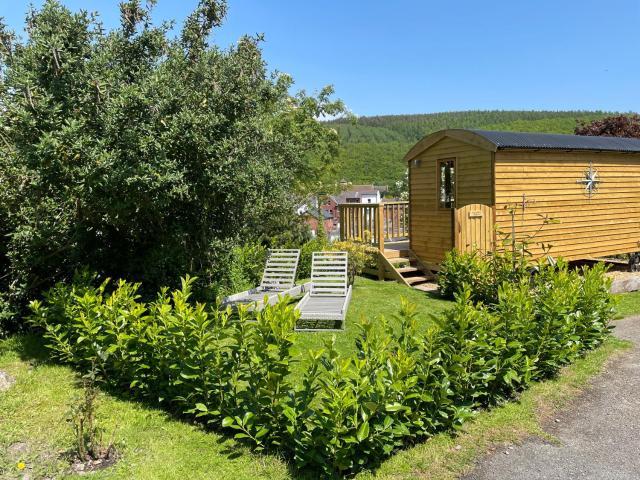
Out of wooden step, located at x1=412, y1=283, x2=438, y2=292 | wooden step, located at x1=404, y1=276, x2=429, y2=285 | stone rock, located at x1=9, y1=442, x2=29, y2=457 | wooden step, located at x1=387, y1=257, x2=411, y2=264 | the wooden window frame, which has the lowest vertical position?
stone rock, located at x1=9, y1=442, x2=29, y2=457

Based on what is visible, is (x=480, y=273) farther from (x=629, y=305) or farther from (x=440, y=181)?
(x=440, y=181)

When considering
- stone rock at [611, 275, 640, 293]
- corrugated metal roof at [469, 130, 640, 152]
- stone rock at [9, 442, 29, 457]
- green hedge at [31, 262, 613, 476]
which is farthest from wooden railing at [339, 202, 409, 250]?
stone rock at [9, 442, 29, 457]

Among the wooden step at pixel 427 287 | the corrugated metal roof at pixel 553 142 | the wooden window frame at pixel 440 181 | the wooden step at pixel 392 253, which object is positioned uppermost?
the corrugated metal roof at pixel 553 142

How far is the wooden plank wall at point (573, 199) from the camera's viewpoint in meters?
10.0

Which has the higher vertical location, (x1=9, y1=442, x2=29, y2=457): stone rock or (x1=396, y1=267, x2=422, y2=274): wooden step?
(x1=396, y1=267, x2=422, y2=274): wooden step

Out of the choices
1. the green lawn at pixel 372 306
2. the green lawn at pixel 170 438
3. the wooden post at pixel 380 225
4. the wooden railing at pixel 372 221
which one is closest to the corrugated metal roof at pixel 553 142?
the wooden post at pixel 380 225

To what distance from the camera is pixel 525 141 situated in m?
10.1

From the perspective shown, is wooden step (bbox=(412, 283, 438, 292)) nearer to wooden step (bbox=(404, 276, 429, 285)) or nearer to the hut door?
wooden step (bbox=(404, 276, 429, 285))

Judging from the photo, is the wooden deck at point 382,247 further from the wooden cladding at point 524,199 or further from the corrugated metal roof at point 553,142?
the corrugated metal roof at point 553,142

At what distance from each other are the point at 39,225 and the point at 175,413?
3690mm

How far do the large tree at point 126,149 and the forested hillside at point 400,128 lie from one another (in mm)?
47243

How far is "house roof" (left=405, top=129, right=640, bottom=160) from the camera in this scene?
9.80 m

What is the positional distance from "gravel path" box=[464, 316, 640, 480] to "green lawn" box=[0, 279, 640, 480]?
0.50ft

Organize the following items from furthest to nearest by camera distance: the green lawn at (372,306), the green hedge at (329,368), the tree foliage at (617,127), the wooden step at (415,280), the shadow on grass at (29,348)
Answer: the tree foliage at (617,127)
the wooden step at (415,280)
the green lawn at (372,306)
the shadow on grass at (29,348)
the green hedge at (329,368)
